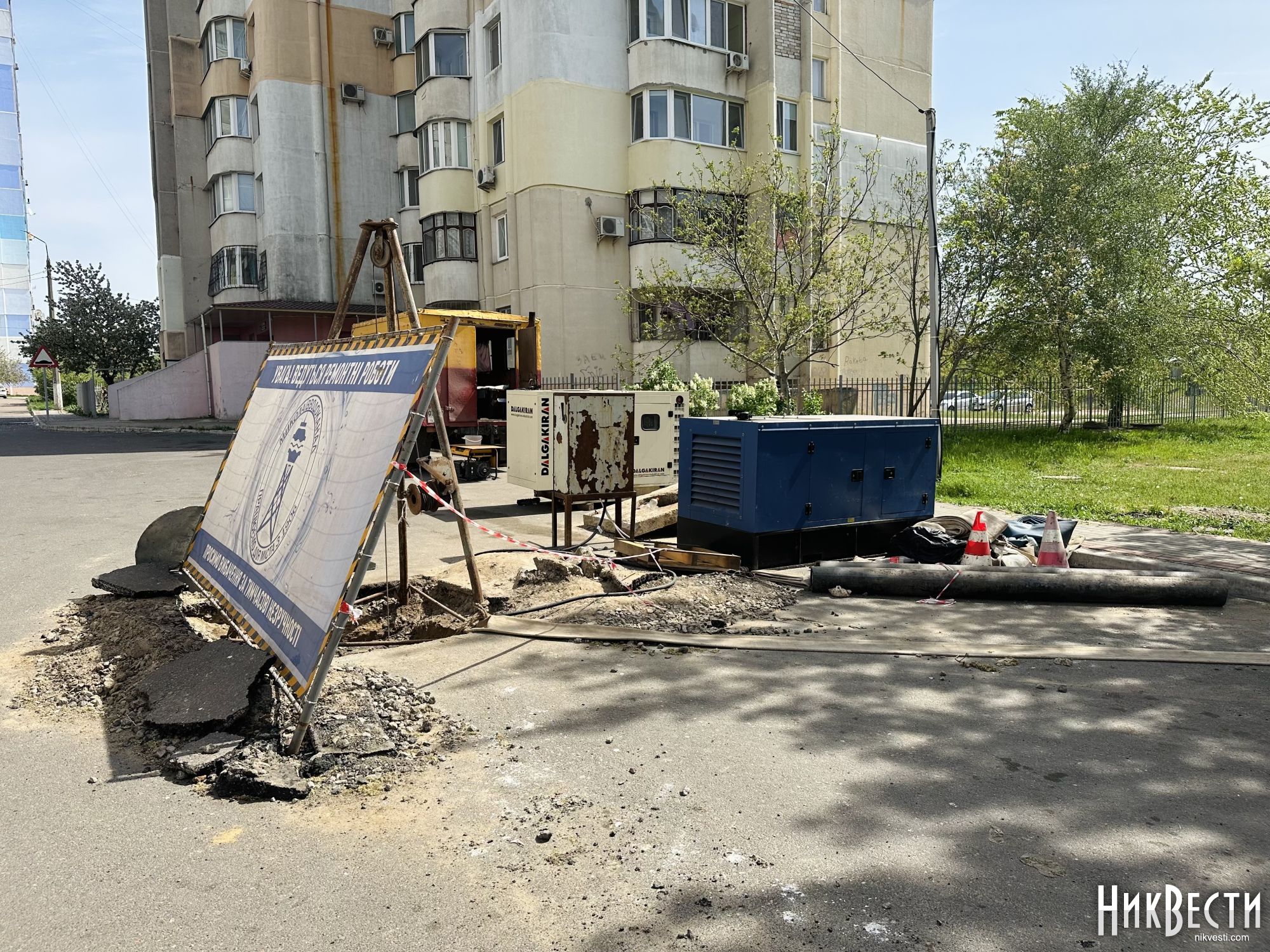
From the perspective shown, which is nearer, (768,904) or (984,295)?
(768,904)

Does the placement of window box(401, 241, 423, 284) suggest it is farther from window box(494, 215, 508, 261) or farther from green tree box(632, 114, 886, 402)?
green tree box(632, 114, 886, 402)

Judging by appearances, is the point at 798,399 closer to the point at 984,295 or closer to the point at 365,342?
the point at 984,295

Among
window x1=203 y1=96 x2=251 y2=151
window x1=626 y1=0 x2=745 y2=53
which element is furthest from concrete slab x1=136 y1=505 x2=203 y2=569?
window x1=203 y1=96 x2=251 y2=151

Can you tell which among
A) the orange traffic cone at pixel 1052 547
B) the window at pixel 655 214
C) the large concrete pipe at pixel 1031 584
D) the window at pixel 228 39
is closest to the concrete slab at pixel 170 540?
the large concrete pipe at pixel 1031 584

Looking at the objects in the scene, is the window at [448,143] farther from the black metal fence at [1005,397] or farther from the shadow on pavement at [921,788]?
the shadow on pavement at [921,788]

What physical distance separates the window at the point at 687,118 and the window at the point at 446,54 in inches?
275

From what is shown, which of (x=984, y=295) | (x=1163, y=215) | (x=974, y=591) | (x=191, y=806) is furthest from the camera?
(x=1163, y=215)

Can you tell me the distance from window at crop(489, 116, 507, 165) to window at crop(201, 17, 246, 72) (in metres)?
14.2

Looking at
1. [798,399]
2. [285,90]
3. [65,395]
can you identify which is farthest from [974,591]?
[65,395]

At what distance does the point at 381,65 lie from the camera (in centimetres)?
3562

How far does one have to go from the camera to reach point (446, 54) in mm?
30781

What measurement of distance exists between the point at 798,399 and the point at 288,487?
21368 mm

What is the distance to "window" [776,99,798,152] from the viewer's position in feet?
96.9

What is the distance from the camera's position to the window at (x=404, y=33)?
3300 centimetres
